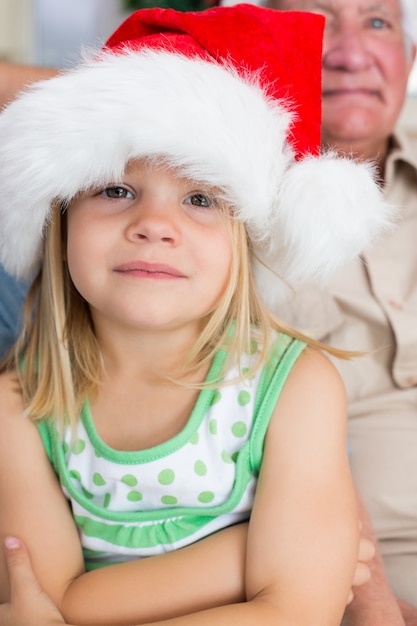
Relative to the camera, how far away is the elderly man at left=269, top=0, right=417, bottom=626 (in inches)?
58.2

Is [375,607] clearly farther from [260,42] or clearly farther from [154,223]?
[260,42]

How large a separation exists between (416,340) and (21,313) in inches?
31.0

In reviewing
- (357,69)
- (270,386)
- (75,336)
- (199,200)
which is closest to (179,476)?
(270,386)

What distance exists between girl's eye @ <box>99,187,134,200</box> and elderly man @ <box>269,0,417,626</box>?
613 mm

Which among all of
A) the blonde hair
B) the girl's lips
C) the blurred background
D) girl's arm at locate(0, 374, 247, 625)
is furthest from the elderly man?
the blurred background

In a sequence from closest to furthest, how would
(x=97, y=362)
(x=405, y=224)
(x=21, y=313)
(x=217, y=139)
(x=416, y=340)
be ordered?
(x=217, y=139)
(x=97, y=362)
(x=21, y=313)
(x=416, y=340)
(x=405, y=224)

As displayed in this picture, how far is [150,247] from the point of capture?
41.8 inches

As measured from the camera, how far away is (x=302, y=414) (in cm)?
110

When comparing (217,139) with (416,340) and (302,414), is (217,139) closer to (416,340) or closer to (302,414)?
(302,414)

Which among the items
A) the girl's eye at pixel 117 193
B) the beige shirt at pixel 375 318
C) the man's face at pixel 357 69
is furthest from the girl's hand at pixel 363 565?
the man's face at pixel 357 69

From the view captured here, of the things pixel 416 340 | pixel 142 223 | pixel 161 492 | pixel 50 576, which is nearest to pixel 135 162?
pixel 142 223

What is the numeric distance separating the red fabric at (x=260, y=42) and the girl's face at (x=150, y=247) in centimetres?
18

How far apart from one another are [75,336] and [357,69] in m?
0.90

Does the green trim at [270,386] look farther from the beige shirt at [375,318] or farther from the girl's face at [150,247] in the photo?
the beige shirt at [375,318]
